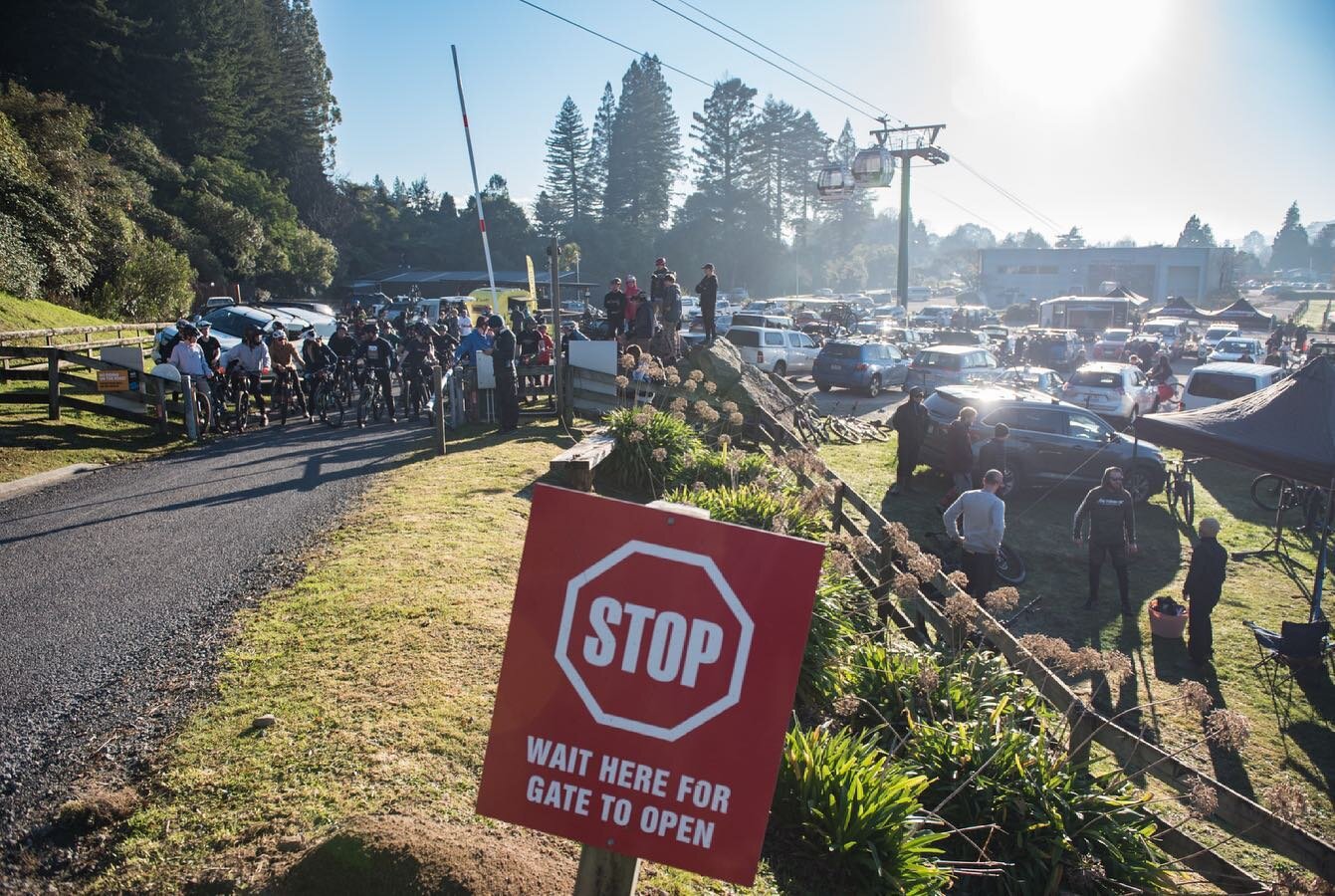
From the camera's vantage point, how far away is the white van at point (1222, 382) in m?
17.0

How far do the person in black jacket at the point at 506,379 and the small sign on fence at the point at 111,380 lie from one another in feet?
18.1

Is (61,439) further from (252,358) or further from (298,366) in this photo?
(298,366)

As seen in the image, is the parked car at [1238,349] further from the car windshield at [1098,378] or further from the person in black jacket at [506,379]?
the person in black jacket at [506,379]

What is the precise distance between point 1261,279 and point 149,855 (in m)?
199

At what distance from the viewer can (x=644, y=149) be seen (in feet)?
295

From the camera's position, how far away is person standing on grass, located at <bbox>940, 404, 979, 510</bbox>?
1199 cm

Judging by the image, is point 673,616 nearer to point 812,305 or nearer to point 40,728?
point 40,728

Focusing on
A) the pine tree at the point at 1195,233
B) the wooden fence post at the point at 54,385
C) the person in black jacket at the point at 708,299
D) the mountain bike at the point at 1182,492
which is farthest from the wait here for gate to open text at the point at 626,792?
the pine tree at the point at 1195,233

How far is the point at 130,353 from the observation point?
40.0 feet

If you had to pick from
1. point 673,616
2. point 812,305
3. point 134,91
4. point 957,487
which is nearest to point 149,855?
point 673,616

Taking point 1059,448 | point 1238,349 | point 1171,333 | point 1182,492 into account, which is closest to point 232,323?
point 1059,448

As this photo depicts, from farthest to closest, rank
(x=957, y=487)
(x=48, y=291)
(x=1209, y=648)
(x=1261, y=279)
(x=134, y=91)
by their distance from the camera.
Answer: (x=1261, y=279) < (x=134, y=91) < (x=48, y=291) < (x=957, y=487) < (x=1209, y=648)

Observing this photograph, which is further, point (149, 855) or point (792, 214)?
point (792, 214)

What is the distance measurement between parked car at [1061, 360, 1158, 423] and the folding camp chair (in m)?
11.5
